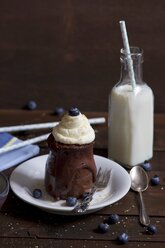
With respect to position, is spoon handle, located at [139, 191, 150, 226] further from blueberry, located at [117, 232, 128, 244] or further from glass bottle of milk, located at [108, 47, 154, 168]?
glass bottle of milk, located at [108, 47, 154, 168]

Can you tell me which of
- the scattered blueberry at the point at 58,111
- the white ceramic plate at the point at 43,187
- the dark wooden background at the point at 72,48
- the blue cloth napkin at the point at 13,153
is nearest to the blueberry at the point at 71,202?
the white ceramic plate at the point at 43,187

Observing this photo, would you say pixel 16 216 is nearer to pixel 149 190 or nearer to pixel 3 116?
pixel 149 190

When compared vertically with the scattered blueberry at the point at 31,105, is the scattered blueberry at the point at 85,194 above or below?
above

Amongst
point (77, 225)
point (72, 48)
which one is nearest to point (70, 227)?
point (77, 225)

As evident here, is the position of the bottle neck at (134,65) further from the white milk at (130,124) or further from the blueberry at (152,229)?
the blueberry at (152,229)

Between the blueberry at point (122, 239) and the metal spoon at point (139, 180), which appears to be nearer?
the blueberry at point (122, 239)

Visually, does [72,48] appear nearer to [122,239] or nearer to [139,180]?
[139,180]

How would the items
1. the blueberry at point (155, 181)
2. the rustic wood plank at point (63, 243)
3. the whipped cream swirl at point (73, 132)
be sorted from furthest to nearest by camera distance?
1. the blueberry at point (155, 181)
2. the whipped cream swirl at point (73, 132)
3. the rustic wood plank at point (63, 243)
